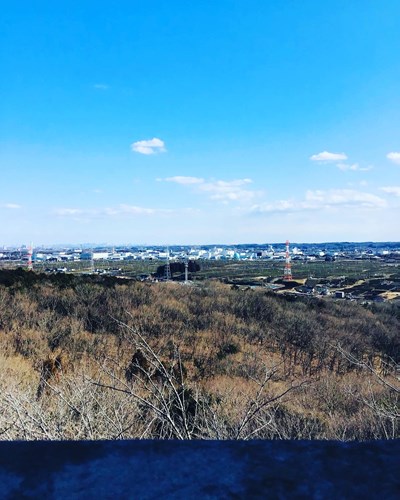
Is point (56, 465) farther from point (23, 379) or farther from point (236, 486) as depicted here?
point (23, 379)

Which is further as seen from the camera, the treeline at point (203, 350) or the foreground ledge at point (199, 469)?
the treeline at point (203, 350)

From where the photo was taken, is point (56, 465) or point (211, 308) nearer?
point (56, 465)

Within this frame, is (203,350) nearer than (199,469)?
No

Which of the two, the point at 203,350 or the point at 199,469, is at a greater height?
the point at 199,469

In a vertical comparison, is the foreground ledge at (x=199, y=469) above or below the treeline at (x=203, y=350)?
above

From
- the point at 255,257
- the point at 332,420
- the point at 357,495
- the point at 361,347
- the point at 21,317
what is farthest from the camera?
the point at 255,257

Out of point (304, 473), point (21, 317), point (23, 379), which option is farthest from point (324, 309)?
point (304, 473)
